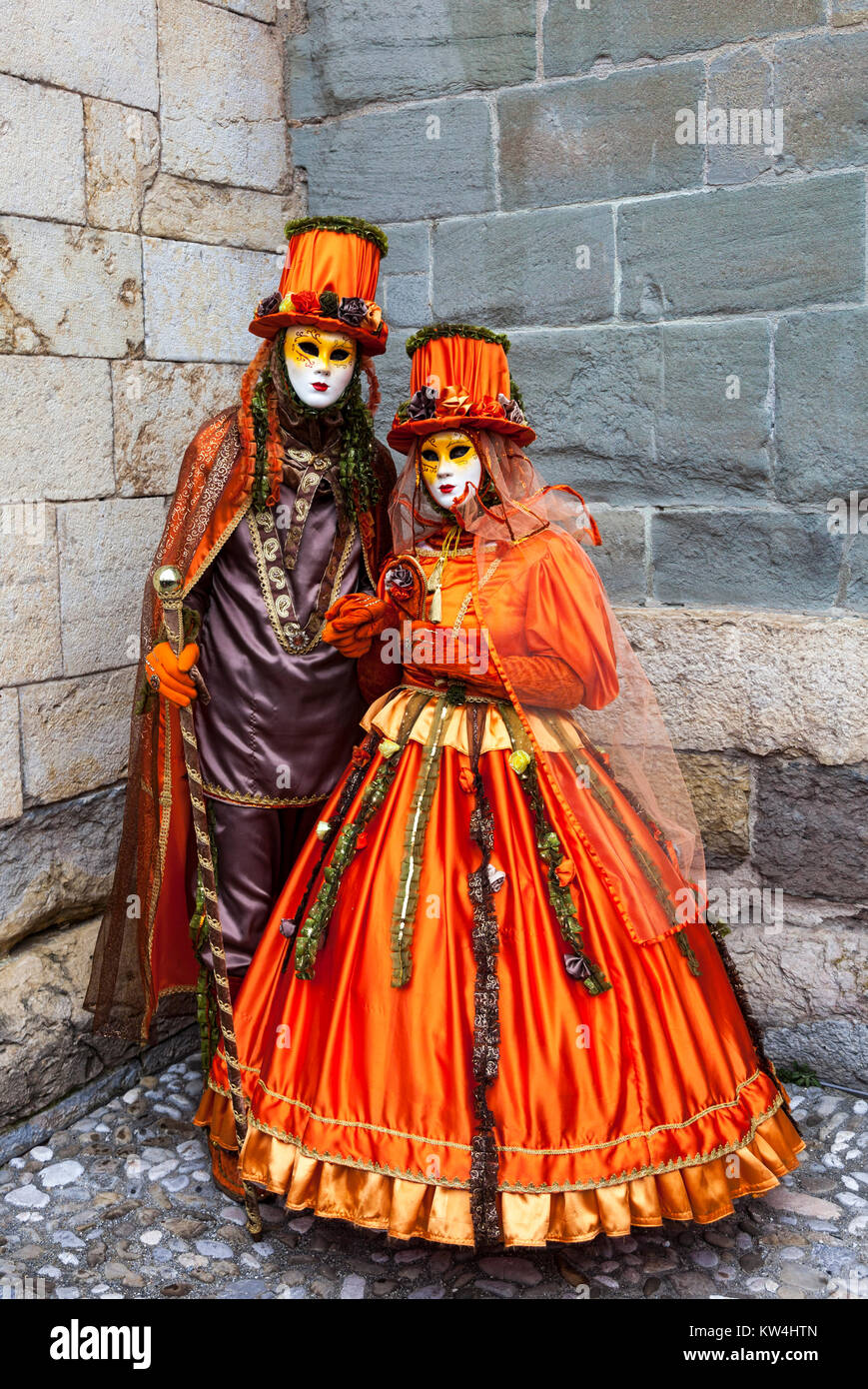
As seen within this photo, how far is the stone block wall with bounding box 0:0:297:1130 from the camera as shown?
10.7ft

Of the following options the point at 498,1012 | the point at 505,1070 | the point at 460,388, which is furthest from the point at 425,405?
the point at 505,1070

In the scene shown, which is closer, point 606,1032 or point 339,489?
point 606,1032

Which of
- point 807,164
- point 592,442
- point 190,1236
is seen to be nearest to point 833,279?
point 807,164

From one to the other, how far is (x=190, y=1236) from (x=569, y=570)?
180cm

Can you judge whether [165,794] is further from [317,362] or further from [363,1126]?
[317,362]

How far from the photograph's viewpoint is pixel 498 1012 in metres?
2.65

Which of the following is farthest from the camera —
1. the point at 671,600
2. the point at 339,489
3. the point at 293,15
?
the point at 293,15

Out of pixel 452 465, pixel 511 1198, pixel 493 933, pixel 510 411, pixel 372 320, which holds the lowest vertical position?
pixel 511 1198

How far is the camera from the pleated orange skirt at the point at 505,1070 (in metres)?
2.59

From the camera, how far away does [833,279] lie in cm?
334

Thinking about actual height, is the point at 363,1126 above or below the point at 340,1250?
above

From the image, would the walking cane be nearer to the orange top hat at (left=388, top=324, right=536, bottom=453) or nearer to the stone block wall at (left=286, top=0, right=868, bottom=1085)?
the orange top hat at (left=388, top=324, right=536, bottom=453)

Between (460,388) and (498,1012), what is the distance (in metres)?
1.40

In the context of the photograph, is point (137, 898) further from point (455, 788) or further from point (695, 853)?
point (695, 853)
